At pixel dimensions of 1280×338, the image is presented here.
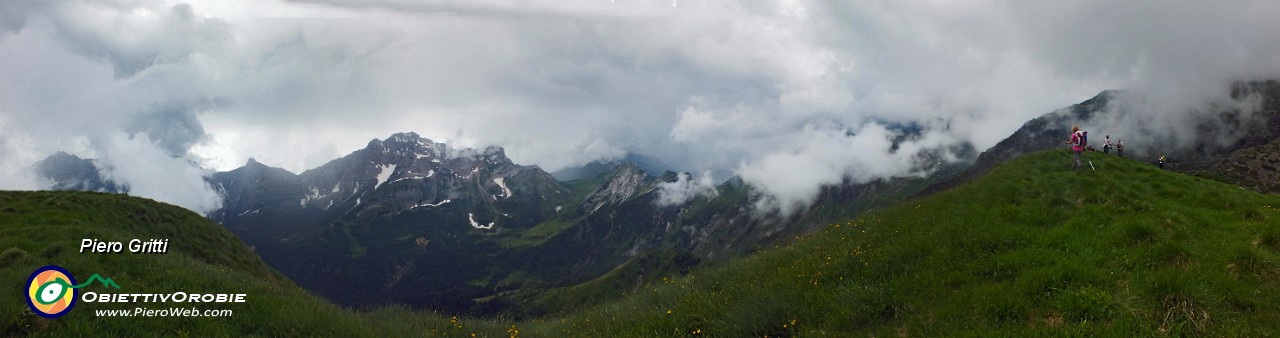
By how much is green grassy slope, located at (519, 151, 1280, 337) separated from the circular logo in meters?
10.5

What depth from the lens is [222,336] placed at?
412 inches

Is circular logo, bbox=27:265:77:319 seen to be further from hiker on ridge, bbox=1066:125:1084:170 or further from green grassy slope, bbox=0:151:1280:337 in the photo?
hiker on ridge, bbox=1066:125:1084:170

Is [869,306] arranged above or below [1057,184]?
below

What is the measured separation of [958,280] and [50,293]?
66.3 ft

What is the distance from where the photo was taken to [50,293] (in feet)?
39.6

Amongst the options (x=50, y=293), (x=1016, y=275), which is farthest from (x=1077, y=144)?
(x=50, y=293)

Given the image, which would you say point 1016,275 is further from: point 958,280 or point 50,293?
point 50,293

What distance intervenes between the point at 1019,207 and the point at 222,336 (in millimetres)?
21240

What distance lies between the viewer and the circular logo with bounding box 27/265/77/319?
449 inches

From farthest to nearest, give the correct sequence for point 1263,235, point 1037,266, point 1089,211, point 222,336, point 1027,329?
point 1089,211
point 1263,235
point 1037,266
point 222,336
point 1027,329

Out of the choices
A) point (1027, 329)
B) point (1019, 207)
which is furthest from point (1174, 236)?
point (1027, 329)

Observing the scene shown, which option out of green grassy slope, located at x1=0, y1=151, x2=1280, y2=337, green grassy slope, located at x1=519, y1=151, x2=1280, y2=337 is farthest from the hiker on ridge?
green grassy slope, located at x1=519, y1=151, x2=1280, y2=337

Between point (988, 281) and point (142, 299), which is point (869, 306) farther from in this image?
point (142, 299)

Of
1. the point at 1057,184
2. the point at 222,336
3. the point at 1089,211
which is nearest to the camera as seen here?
the point at 222,336
